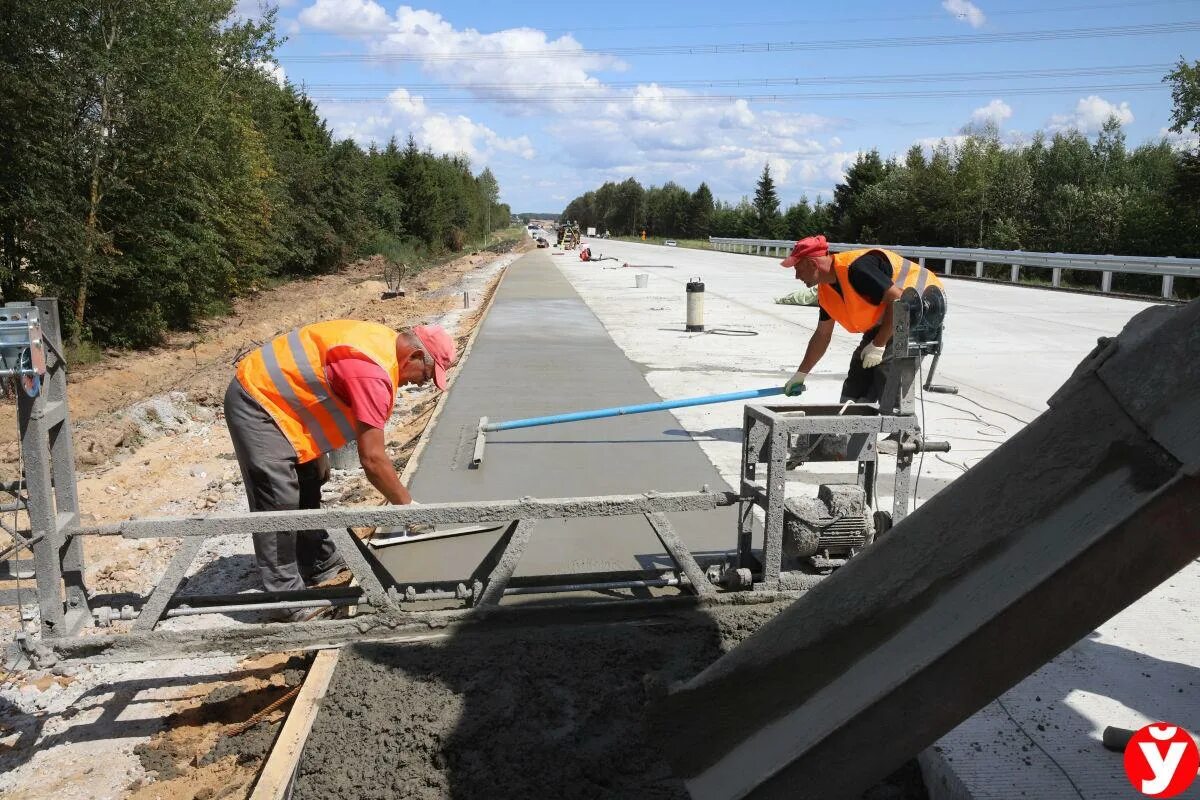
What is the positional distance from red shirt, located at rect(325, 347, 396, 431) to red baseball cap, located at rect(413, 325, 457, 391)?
10.5 inches

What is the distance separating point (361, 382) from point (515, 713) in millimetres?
1569

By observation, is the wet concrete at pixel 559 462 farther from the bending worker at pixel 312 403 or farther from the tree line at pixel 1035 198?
the tree line at pixel 1035 198

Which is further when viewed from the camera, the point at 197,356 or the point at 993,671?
the point at 197,356

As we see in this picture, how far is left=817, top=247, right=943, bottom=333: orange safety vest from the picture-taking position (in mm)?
5566

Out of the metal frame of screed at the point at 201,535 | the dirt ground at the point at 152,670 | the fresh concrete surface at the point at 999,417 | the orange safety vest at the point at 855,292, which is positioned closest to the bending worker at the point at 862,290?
the orange safety vest at the point at 855,292

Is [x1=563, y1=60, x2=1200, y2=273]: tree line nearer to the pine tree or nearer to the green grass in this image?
the pine tree

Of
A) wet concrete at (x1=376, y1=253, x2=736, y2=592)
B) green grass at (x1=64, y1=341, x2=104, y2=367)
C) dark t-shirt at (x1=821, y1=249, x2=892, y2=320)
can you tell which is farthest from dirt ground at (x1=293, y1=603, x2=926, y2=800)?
green grass at (x1=64, y1=341, x2=104, y2=367)

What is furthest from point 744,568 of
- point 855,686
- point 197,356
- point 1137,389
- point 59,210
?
point 197,356

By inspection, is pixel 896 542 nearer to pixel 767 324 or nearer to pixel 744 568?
pixel 744 568

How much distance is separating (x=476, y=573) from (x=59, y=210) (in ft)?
40.8

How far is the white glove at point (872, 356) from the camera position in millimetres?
5371

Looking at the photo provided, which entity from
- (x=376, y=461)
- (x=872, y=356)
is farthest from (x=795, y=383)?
(x=376, y=461)

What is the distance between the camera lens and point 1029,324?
14312 mm

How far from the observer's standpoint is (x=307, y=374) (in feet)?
13.2
